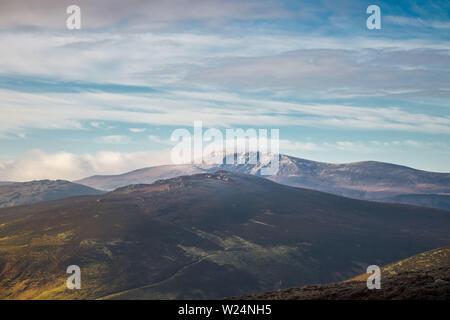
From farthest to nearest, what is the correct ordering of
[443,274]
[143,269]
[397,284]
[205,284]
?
[143,269] < [205,284] < [443,274] < [397,284]
